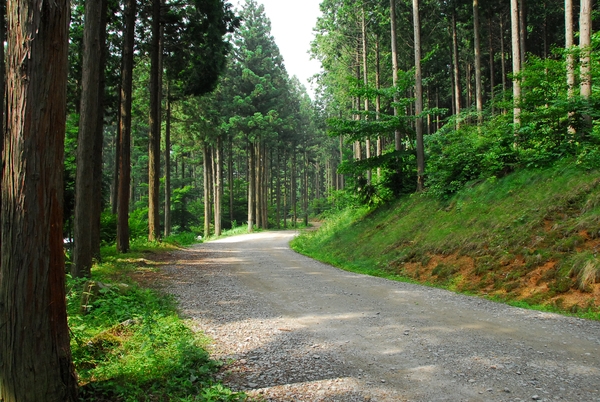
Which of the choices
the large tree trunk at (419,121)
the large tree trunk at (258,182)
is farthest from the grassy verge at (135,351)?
the large tree trunk at (258,182)

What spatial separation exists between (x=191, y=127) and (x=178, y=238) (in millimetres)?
7713

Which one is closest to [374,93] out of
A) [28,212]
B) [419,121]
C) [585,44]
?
[419,121]

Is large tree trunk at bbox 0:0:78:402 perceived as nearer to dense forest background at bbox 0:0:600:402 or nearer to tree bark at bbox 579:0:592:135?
dense forest background at bbox 0:0:600:402

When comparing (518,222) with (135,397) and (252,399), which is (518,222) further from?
(135,397)

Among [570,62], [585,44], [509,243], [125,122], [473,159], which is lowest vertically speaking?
[509,243]

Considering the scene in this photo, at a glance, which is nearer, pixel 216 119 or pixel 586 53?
pixel 586 53

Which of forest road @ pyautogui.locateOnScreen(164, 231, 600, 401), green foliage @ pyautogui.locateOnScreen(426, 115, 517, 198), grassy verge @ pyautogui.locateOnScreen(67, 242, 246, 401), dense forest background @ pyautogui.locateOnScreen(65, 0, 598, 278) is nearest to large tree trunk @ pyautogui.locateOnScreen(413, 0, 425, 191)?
dense forest background @ pyautogui.locateOnScreen(65, 0, 598, 278)

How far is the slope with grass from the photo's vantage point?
712 cm

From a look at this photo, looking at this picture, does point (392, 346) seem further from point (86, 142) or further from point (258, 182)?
point (258, 182)

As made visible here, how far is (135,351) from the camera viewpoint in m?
4.72

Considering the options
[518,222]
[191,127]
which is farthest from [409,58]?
[518,222]

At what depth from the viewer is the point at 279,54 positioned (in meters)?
40.8

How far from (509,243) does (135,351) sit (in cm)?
807

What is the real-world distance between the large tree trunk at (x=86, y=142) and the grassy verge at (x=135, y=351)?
179 centimetres
